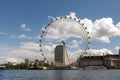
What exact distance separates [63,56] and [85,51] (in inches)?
2901

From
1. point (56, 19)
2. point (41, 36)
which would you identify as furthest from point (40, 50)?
point (56, 19)

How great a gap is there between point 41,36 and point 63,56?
7188 cm

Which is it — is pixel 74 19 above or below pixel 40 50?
above

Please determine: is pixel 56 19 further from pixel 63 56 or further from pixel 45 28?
pixel 63 56

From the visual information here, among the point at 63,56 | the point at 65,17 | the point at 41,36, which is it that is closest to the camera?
the point at 65,17

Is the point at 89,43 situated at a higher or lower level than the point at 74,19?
lower

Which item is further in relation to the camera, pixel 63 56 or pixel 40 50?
pixel 63 56

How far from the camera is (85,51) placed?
120 m

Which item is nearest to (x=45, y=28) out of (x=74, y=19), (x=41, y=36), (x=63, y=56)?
(x=41, y=36)

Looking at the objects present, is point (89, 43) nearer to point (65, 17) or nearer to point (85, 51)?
point (85, 51)

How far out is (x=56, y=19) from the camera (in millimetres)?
116188

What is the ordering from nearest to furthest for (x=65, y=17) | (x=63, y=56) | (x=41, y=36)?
(x=65, y=17)
(x=41, y=36)
(x=63, y=56)

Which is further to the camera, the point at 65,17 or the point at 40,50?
the point at 40,50

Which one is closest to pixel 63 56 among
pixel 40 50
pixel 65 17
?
pixel 40 50
